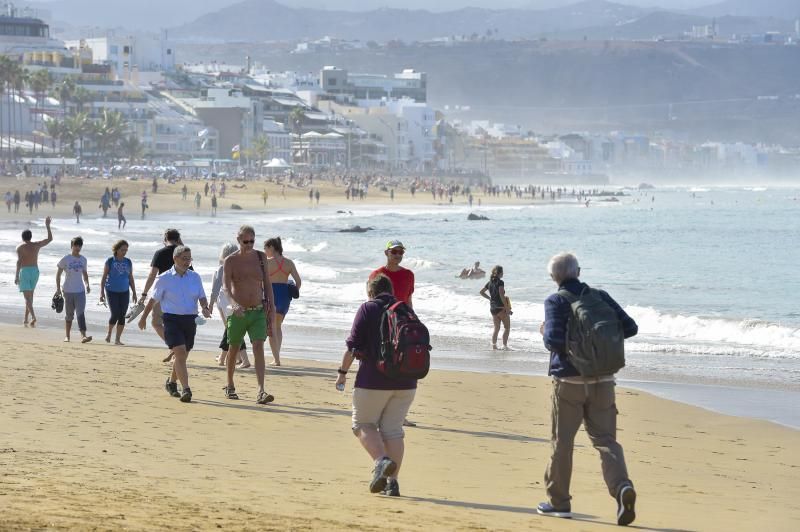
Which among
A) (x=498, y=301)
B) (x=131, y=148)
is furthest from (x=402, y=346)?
(x=131, y=148)

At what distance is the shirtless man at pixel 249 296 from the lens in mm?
10508

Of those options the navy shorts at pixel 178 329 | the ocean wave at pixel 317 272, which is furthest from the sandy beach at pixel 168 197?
the navy shorts at pixel 178 329

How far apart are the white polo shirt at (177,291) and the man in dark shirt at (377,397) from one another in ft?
10.6

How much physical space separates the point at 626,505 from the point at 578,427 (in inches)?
18.8

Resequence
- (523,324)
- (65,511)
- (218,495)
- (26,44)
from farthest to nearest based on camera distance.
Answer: (26,44) → (523,324) → (218,495) → (65,511)

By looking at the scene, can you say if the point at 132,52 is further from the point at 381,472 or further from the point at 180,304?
the point at 381,472

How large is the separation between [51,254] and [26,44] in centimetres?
11095

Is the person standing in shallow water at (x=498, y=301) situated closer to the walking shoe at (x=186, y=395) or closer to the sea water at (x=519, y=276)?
the sea water at (x=519, y=276)

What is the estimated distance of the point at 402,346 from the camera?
7344 mm

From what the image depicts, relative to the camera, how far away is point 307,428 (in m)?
9.99

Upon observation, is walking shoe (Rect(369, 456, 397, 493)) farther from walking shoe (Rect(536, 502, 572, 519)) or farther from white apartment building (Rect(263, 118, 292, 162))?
white apartment building (Rect(263, 118, 292, 162))

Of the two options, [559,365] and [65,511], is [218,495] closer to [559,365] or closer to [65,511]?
[65,511]

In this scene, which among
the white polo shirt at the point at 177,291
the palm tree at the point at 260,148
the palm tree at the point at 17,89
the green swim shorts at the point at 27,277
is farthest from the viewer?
the palm tree at the point at 260,148

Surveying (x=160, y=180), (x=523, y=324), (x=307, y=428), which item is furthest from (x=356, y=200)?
(x=307, y=428)
